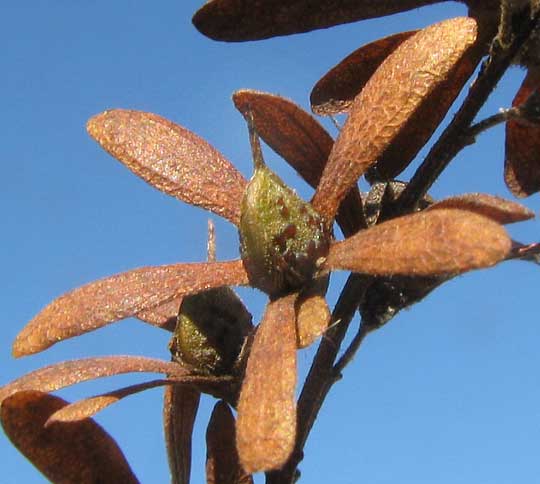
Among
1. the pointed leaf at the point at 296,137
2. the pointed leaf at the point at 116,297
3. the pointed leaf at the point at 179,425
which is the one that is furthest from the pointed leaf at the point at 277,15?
the pointed leaf at the point at 179,425

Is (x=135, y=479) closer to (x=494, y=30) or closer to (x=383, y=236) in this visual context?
(x=383, y=236)

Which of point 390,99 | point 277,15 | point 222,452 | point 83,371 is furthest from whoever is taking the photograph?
point 222,452

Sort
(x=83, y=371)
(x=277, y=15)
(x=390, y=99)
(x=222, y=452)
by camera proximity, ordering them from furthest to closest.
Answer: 1. (x=222, y=452)
2. (x=277, y=15)
3. (x=83, y=371)
4. (x=390, y=99)

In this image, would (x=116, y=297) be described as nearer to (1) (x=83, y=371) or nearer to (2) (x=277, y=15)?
(1) (x=83, y=371)

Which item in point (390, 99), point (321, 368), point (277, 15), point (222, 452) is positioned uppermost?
point (277, 15)

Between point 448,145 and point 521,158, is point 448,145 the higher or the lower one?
the higher one

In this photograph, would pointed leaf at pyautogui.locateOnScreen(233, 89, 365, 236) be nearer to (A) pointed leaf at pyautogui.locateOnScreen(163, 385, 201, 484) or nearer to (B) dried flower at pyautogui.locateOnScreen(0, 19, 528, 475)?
(B) dried flower at pyautogui.locateOnScreen(0, 19, 528, 475)

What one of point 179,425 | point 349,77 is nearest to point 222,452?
point 179,425

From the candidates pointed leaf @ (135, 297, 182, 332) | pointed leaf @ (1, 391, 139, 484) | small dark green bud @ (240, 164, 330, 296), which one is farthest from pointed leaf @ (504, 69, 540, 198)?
pointed leaf @ (1, 391, 139, 484)
